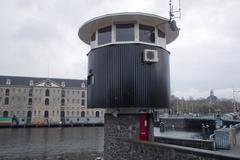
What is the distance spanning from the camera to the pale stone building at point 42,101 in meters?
80.2

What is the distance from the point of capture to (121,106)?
483 inches

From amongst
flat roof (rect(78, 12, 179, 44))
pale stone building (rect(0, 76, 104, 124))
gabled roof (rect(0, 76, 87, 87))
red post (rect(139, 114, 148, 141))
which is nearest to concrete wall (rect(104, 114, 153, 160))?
red post (rect(139, 114, 148, 141))

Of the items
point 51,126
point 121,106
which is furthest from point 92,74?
point 51,126

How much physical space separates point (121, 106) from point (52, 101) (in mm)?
75439

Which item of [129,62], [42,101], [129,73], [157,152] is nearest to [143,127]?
[129,73]

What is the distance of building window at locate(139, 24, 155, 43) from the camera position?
42.8ft

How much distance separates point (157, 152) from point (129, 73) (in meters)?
4.54

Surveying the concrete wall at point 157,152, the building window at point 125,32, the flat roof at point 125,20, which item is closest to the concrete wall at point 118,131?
the concrete wall at point 157,152

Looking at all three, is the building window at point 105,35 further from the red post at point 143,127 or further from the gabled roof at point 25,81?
the gabled roof at point 25,81

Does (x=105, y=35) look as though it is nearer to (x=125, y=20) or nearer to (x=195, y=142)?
(x=125, y=20)

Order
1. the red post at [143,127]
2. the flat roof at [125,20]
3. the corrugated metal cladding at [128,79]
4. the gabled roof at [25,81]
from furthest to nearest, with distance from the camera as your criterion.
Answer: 1. the gabled roof at [25,81]
2. the red post at [143,127]
3. the flat roof at [125,20]
4. the corrugated metal cladding at [128,79]

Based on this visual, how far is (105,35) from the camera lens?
1359 centimetres

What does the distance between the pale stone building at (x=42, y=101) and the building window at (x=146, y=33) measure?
73617 mm

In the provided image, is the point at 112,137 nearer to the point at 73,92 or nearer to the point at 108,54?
the point at 108,54
